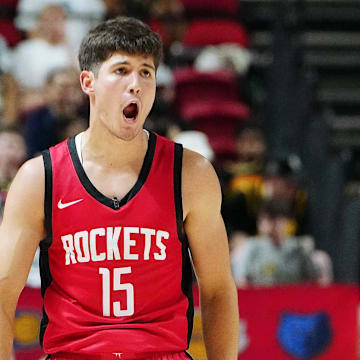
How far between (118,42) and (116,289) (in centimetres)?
71

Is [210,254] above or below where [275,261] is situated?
above

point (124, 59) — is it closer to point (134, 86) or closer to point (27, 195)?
point (134, 86)

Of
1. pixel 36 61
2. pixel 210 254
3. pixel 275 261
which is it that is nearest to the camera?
pixel 210 254

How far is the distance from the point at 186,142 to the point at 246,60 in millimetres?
1863

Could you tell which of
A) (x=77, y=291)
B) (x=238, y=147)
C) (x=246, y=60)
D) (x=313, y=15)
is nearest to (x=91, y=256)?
(x=77, y=291)

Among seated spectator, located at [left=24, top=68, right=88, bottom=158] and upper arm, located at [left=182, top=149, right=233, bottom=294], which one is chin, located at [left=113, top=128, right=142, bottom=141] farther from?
seated spectator, located at [left=24, top=68, right=88, bottom=158]

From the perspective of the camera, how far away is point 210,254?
2.72 meters

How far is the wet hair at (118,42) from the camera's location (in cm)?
255

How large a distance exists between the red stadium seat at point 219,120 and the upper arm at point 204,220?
465 centimetres

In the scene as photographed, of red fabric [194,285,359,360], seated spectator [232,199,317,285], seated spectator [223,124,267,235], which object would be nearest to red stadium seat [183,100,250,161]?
seated spectator [223,124,267,235]

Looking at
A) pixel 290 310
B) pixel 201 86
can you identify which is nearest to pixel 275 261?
pixel 290 310

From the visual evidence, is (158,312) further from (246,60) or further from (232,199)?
(246,60)

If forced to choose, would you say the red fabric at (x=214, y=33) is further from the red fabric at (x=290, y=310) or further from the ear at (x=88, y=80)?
the ear at (x=88, y=80)

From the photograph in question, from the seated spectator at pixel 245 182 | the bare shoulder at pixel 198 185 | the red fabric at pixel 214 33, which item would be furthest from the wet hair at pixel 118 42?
the red fabric at pixel 214 33
